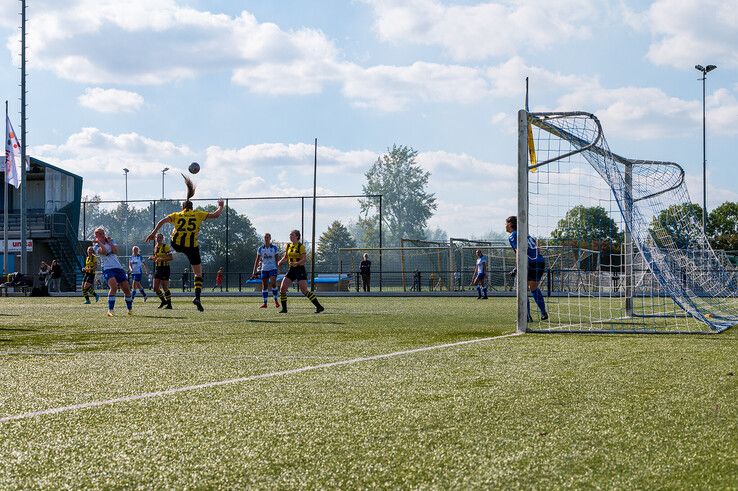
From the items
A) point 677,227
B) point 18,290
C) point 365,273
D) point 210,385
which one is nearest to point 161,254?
point 677,227

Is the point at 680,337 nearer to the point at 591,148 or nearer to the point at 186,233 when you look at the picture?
the point at 591,148

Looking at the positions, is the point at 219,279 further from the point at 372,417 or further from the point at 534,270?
the point at 372,417

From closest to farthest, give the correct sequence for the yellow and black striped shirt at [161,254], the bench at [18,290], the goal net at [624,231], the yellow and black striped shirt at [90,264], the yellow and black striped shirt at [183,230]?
the goal net at [624,231] → the yellow and black striped shirt at [183,230] → the yellow and black striped shirt at [161,254] → the yellow and black striped shirt at [90,264] → the bench at [18,290]

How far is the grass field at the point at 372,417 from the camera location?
122 inches

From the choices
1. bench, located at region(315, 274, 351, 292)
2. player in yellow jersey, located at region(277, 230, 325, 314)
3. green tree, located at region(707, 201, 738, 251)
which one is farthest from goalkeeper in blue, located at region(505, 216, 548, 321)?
green tree, located at region(707, 201, 738, 251)

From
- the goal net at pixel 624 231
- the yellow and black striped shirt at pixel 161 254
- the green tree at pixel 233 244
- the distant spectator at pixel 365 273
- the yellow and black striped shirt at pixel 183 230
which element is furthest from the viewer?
the green tree at pixel 233 244

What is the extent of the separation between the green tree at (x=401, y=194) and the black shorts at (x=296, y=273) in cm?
6784

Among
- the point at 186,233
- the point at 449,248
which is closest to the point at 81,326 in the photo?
the point at 186,233

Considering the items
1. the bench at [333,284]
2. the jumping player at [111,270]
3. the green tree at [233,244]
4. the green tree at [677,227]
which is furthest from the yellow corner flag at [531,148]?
the green tree at [233,244]

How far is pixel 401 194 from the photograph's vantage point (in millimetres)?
88500

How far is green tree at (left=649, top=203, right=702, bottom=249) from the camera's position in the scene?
16.1 m

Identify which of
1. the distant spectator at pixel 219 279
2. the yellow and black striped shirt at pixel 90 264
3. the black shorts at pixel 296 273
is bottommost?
the distant spectator at pixel 219 279

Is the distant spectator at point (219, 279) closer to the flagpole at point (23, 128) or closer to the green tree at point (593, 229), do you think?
the flagpole at point (23, 128)

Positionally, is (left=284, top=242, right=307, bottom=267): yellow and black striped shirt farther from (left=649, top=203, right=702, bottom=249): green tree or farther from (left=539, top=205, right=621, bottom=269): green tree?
(left=649, top=203, right=702, bottom=249): green tree
